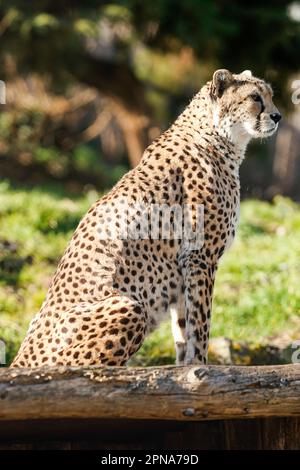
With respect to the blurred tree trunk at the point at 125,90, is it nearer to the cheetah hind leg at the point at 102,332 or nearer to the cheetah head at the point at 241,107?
the cheetah head at the point at 241,107

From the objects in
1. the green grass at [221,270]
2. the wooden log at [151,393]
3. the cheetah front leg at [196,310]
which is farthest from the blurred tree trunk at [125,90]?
the wooden log at [151,393]

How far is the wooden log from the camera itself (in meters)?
3.50

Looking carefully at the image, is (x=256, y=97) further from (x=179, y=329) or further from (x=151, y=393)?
(x=151, y=393)

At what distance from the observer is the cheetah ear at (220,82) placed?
493 cm

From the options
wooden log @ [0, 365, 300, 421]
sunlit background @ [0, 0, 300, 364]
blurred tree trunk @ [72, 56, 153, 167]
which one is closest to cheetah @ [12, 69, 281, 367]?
wooden log @ [0, 365, 300, 421]

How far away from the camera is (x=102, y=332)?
403 centimetres

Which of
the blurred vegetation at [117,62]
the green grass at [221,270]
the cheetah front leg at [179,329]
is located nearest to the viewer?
the cheetah front leg at [179,329]

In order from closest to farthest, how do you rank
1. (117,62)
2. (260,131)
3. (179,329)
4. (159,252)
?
(159,252) → (179,329) → (260,131) → (117,62)

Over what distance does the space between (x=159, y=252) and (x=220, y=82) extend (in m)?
0.98

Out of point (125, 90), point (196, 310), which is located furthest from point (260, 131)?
point (125, 90)

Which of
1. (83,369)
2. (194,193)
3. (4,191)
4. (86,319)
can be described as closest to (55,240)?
(4,191)

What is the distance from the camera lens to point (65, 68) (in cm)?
1231
